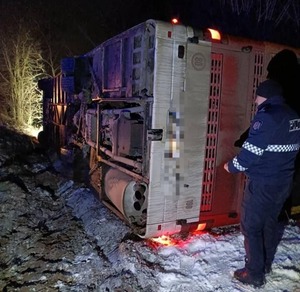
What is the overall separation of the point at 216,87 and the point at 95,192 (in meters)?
3.38

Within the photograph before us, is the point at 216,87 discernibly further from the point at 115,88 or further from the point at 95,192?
the point at 95,192

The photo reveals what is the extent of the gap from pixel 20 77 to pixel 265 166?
16056mm

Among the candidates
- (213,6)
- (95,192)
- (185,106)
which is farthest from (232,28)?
(185,106)

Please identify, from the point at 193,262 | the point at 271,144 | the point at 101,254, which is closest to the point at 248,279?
the point at 193,262

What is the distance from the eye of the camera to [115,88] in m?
4.53

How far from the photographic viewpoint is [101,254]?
13.0ft

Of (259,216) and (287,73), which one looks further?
(287,73)

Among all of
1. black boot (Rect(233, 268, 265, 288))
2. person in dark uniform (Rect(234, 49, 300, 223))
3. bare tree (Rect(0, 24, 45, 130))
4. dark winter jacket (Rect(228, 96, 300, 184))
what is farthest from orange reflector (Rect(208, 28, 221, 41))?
bare tree (Rect(0, 24, 45, 130))

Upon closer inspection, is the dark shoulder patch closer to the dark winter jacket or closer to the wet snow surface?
the dark winter jacket

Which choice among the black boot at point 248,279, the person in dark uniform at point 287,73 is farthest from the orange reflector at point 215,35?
the black boot at point 248,279

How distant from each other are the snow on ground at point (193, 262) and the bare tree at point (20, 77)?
13.9m

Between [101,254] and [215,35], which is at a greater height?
[215,35]

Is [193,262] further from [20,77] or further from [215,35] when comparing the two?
[20,77]

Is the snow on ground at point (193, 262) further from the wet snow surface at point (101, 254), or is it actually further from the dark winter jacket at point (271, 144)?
the dark winter jacket at point (271, 144)
